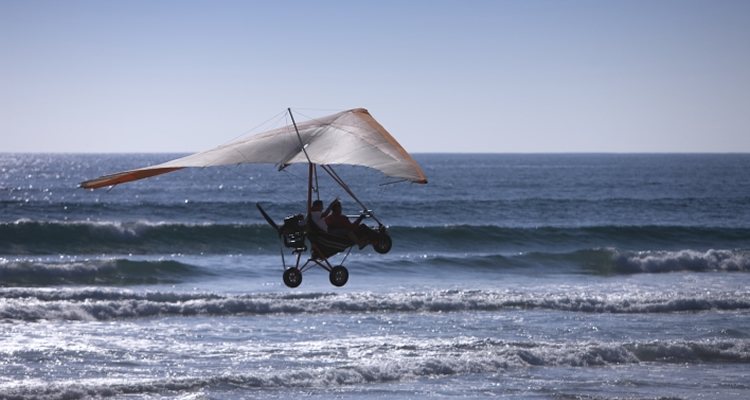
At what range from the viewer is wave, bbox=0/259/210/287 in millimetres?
26984

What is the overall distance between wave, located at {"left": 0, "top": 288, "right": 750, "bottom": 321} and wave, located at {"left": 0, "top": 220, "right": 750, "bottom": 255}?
1155 centimetres

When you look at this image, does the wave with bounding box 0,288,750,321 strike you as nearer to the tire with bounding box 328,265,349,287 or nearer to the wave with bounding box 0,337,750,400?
the wave with bounding box 0,337,750,400

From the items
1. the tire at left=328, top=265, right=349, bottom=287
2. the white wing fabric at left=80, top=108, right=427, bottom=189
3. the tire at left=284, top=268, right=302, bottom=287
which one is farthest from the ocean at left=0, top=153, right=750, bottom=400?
the white wing fabric at left=80, top=108, right=427, bottom=189

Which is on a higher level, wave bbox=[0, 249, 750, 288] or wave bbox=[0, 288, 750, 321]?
wave bbox=[0, 249, 750, 288]

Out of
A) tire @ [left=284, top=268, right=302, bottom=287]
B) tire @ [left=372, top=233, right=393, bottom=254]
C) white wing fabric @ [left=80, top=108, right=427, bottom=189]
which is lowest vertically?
tire @ [left=284, top=268, right=302, bottom=287]

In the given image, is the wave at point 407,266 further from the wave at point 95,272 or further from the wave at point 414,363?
the wave at point 414,363

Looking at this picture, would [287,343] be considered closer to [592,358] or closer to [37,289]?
[592,358]

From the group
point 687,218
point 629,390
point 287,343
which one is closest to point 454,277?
point 287,343

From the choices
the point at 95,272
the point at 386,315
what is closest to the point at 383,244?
the point at 386,315

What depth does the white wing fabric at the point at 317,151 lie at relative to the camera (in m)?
11.5

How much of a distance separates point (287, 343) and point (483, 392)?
217 inches

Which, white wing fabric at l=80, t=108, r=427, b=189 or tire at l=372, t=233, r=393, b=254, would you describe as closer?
white wing fabric at l=80, t=108, r=427, b=189

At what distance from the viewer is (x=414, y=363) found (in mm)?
16812

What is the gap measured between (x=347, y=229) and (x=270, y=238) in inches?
961
